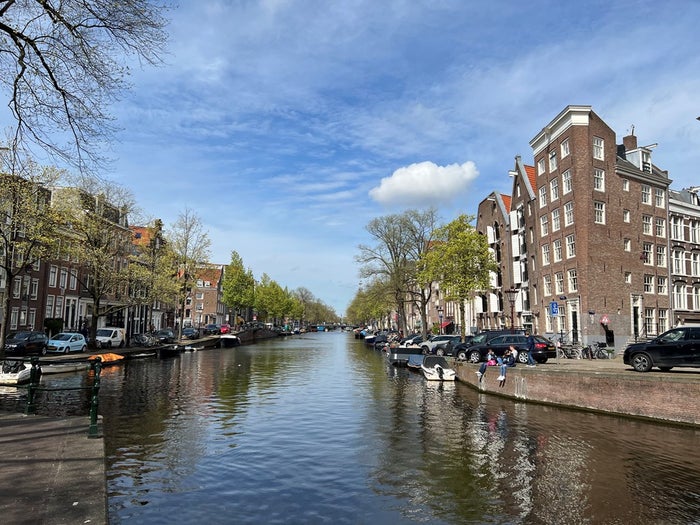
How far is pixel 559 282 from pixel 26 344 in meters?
41.9

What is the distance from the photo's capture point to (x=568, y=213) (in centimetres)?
4384

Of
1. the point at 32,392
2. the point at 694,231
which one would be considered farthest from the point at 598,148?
the point at 32,392

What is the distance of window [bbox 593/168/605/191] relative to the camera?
4278 cm

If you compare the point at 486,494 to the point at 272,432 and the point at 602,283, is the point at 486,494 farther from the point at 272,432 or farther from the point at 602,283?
the point at 602,283

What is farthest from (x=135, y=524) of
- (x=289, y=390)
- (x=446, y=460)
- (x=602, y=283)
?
(x=602, y=283)

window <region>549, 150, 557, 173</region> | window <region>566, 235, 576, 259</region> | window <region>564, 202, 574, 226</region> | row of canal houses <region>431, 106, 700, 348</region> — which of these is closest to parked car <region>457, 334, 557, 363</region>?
row of canal houses <region>431, 106, 700, 348</region>

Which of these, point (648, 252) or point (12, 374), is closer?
point (12, 374)

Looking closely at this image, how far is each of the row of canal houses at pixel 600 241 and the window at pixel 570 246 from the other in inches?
3.5

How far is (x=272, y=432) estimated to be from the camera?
52.6 ft

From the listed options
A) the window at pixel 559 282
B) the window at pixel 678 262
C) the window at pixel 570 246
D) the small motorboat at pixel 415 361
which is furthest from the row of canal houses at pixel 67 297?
the window at pixel 678 262

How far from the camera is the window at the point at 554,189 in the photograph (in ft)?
150

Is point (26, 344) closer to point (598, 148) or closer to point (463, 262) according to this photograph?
point (463, 262)

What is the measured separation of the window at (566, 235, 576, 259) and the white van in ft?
134

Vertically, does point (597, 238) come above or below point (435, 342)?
above
